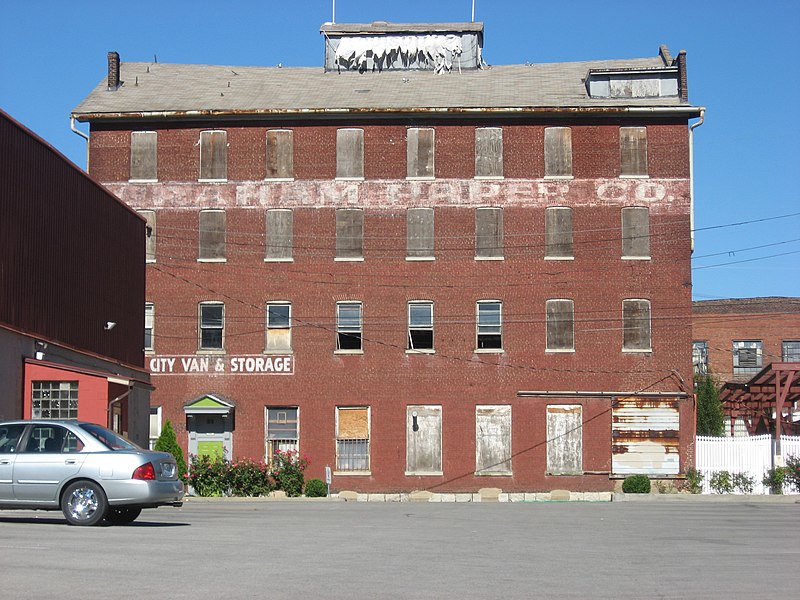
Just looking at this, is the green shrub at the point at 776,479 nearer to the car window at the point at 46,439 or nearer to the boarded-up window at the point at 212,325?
the boarded-up window at the point at 212,325

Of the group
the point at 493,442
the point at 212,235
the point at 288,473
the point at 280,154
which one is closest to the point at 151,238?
the point at 212,235

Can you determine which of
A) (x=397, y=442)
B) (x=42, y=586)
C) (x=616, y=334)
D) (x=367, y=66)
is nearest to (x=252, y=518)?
(x=42, y=586)

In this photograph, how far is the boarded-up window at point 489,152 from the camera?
4916 cm

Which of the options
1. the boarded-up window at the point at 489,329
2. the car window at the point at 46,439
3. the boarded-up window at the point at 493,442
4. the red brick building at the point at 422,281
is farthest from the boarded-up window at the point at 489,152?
the car window at the point at 46,439

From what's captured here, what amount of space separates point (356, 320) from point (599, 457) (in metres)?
11.1

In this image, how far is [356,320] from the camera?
49.0 m

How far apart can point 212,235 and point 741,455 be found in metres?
22.6

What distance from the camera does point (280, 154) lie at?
49531 millimetres

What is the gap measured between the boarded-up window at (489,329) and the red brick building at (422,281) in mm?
84

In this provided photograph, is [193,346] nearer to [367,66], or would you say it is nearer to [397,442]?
[397,442]

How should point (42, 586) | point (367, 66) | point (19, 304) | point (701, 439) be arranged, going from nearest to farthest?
point (42, 586), point (19, 304), point (701, 439), point (367, 66)

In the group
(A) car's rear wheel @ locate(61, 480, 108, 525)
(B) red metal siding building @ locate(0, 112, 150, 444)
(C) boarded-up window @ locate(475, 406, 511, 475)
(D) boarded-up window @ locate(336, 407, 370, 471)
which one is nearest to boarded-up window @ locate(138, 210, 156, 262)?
(D) boarded-up window @ locate(336, 407, 370, 471)

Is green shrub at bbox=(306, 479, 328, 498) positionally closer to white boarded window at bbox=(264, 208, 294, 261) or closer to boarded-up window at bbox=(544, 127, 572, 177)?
white boarded window at bbox=(264, 208, 294, 261)

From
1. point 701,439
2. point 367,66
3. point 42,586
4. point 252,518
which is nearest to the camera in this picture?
point 42,586
